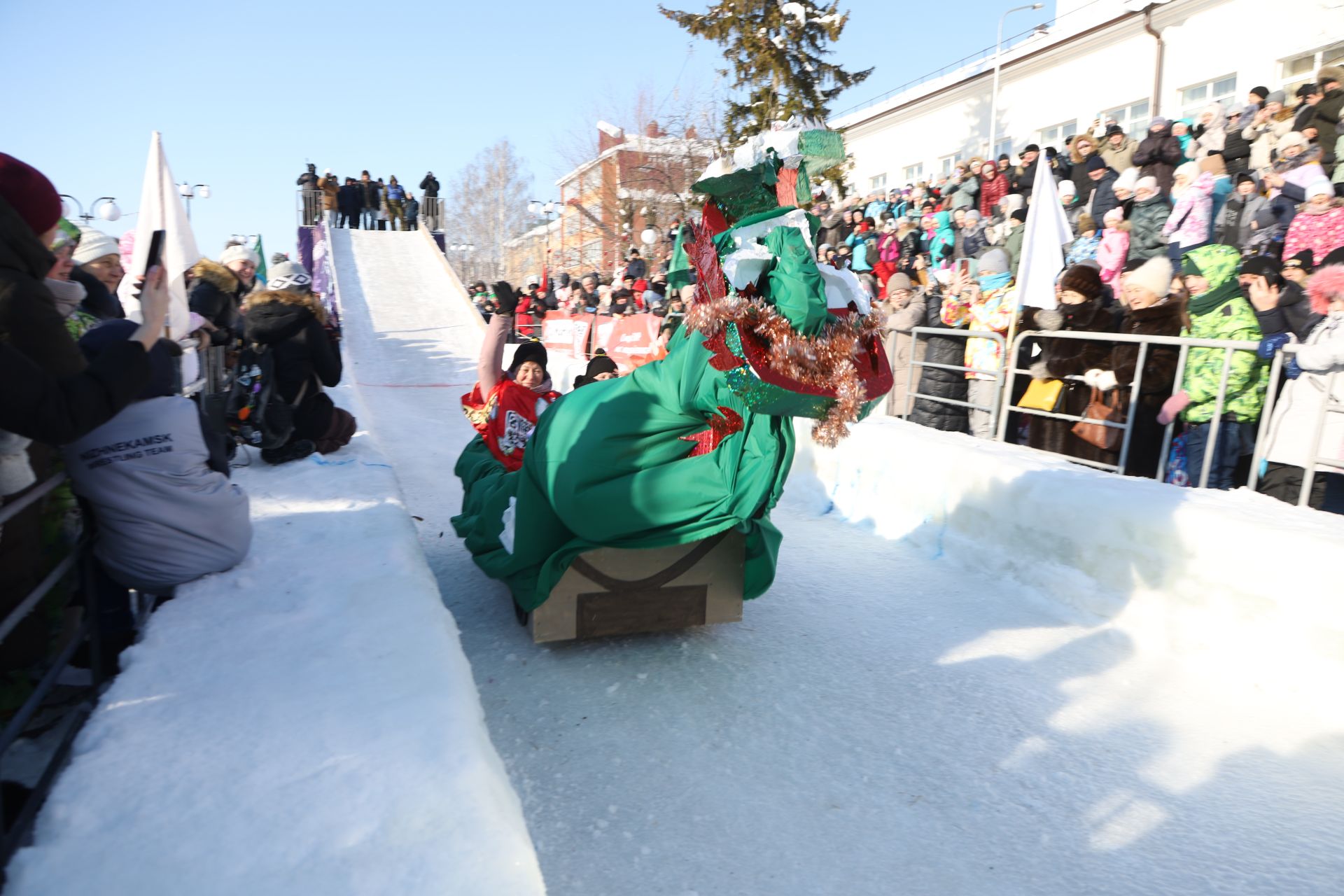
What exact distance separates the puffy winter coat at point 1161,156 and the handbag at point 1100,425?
15.5 ft

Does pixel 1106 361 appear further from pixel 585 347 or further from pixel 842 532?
pixel 585 347

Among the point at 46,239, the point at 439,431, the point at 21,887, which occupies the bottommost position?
the point at 439,431

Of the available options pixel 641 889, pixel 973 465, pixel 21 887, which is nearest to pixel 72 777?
pixel 21 887

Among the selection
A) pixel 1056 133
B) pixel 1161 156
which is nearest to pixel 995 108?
pixel 1056 133

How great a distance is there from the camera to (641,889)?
199cm

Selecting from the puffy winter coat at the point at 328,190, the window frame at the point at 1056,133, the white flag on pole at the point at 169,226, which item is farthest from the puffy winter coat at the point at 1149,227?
the puffy winter coat at the point at 328,190

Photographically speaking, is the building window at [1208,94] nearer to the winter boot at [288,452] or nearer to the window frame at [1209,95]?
the window frame at [1209,95]

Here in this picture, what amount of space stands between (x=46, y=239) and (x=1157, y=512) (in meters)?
3.87

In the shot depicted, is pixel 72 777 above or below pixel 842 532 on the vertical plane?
above

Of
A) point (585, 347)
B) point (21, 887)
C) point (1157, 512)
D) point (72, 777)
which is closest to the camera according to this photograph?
point (21, 887)

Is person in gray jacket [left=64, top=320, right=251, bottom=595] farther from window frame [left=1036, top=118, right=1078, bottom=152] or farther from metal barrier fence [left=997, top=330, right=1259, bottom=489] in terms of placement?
window frame [left=1036, top=118, right=1078, bottom=152]

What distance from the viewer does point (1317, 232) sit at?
19.9ft

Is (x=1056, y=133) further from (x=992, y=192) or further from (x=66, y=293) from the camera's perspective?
(x=66, y=293)

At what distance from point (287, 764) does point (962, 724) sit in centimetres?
200
